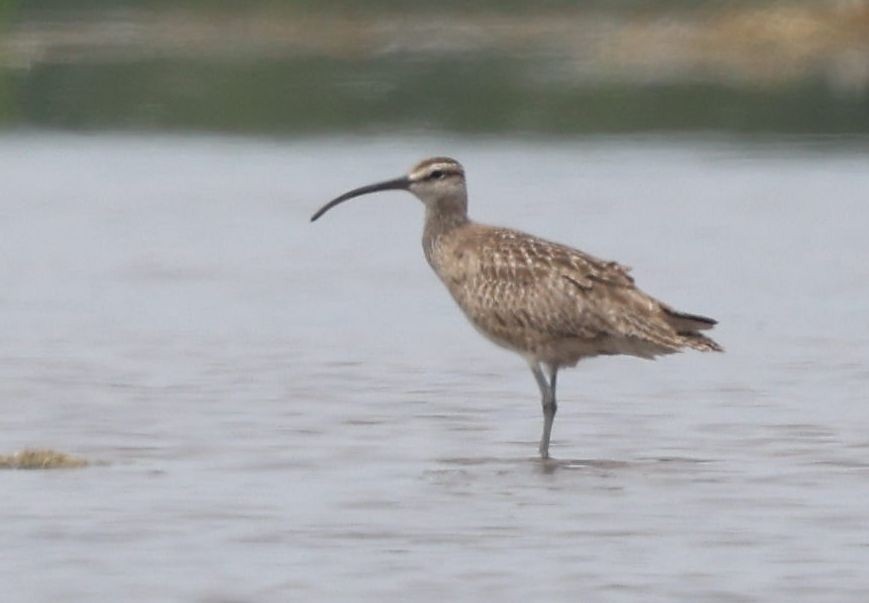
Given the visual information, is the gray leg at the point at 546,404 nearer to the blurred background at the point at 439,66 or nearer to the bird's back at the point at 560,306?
the bird's back at the point at 560,306

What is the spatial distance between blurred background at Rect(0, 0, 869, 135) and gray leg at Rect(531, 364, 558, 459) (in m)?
20.9

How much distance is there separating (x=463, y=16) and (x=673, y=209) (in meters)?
32.2

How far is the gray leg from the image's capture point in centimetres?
1184

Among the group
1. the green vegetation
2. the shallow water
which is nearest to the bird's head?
the shallow water

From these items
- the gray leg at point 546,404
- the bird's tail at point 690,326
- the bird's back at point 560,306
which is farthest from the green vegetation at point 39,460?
the bird's tail at point 690,326

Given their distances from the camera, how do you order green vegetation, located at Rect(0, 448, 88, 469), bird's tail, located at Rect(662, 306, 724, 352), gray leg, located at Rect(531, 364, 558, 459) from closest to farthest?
1. green vegetation, located at Rect(0, 448, 88, 469)
2. gray leg, located at Rect(531, 364, 558, 459)
3. bird's tail, located at Rect(662, 306, 724, 352)

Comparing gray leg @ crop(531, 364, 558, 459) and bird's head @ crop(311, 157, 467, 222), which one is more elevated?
bird's head @ crop(311, 157, 467, 222)

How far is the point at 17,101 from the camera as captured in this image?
3841 cm

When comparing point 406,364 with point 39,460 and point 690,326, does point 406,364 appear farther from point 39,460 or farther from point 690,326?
point 39,460

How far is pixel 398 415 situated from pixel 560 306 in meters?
1.12

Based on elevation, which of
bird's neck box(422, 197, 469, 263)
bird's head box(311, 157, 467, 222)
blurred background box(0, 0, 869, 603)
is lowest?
blurred background box(0, 0, 869, 603)

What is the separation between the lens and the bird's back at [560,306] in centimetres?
1207

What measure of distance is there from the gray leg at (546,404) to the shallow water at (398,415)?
0.09 meters

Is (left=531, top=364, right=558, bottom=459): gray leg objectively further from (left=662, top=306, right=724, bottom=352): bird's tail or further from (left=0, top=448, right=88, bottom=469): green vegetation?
(left=0, top=448, right=88, bottom=469): green vegetation
